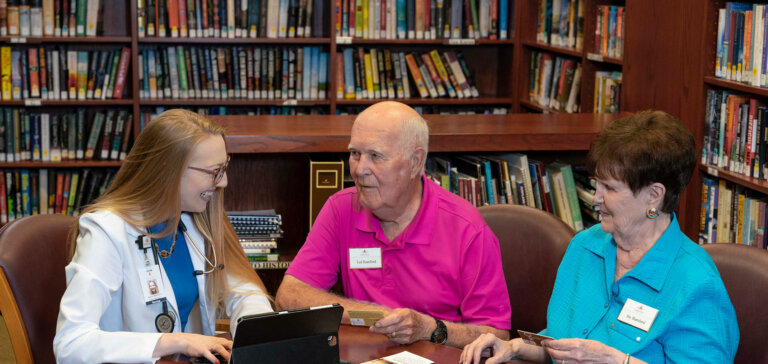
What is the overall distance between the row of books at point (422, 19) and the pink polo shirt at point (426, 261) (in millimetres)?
3065

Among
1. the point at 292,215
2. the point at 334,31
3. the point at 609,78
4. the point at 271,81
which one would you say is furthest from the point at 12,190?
the point at 609,78

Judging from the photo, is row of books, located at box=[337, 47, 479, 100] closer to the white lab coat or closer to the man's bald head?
the man's bald head

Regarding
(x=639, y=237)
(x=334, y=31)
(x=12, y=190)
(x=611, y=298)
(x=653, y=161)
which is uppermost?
(x=334, y=31)

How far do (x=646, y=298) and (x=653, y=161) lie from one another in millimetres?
306

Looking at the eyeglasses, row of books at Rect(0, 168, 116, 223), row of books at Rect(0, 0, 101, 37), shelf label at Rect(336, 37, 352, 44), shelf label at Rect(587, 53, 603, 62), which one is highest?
row of books at Rect(0, 0, 101, 37)

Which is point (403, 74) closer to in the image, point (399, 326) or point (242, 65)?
point (242, 65)

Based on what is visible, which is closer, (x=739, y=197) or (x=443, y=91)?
(x=739, y=197)

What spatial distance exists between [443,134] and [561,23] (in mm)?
2235

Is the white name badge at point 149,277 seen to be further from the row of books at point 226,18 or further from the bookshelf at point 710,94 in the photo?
the row of books at point 226,18

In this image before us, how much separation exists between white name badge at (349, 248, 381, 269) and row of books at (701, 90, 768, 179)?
5.39 ft

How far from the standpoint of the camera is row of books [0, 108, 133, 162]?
516cm

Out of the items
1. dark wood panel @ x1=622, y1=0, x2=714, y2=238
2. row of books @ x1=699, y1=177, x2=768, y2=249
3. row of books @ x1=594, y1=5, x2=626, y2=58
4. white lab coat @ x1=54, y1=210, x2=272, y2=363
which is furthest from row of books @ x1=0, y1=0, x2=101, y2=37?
row of books @ x1=699, y1=177, x2=768, y2=249

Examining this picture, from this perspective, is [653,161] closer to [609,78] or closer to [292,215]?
[292,215]

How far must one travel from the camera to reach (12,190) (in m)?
5.23
